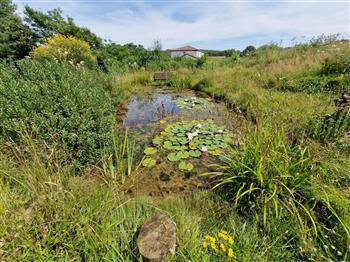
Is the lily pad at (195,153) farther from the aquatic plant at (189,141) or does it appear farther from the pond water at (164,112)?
the pond water at (164,112)

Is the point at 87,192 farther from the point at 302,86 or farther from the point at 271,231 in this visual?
the point at 302,86

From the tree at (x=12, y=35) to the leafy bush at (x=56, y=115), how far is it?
10.9m

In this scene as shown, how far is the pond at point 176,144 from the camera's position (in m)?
2.82

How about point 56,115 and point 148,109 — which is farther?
point 148,109

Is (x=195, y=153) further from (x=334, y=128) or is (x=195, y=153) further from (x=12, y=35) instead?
(x=12, y=35)

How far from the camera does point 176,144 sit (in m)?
3.71

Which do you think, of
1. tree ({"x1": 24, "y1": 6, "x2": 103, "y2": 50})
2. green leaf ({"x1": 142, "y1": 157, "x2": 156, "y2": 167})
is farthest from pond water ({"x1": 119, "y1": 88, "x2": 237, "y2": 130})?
tree ({"x1": 24, "y1": 6, "x2": 103, "y2": 50})

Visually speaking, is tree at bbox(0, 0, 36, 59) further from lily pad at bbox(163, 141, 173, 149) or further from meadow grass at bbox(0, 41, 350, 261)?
meadow grass at bbox(0, 41, 350, 261)

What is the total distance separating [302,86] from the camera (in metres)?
5.82

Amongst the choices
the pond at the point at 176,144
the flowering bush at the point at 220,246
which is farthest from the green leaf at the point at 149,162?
the flowering bush at the point at 220,246

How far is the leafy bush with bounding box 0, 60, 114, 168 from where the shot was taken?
7.73ft

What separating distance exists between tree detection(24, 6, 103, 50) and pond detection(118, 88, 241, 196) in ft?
32.9

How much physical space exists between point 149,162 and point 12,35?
43.2 feet

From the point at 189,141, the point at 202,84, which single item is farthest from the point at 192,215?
the point at 202,84
